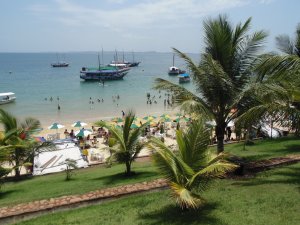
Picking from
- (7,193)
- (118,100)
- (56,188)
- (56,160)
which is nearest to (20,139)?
(7,193)

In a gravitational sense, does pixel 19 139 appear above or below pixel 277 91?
below

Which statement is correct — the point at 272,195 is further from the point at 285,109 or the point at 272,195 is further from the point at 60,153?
the point at 60,153

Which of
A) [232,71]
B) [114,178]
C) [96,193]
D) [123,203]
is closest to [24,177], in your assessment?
[114,178]

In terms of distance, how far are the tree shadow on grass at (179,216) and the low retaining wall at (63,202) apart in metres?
1.34

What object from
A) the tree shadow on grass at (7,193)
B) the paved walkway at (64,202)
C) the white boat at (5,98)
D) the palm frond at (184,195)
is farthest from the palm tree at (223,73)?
the white boat at (5,98)

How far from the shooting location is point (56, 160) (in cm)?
1498

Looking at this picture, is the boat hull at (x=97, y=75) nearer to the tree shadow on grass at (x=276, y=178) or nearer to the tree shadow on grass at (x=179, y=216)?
the tree shadow on grass at (x=276, y=178)

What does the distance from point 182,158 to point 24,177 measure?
30.8 ft

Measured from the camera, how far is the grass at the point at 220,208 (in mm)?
5867

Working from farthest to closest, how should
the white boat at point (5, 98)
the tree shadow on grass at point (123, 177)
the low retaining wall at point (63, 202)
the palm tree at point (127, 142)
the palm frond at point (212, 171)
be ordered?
the white boat at point (5, 98) → the palm tree at point (127, 142) → the tree shadow on grass at point (123, 177) → the low retaining wall at point (63, 202) → the palm frond at point (212, 171)

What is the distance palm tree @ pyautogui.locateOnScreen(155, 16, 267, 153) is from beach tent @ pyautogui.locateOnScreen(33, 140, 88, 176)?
7.06 m

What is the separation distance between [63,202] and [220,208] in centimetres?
356

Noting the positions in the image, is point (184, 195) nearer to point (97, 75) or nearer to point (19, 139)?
point (19, 139)

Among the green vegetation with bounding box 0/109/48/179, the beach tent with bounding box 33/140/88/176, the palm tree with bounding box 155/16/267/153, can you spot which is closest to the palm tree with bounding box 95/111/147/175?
the palm tree with bounding box 155/16/267/153
